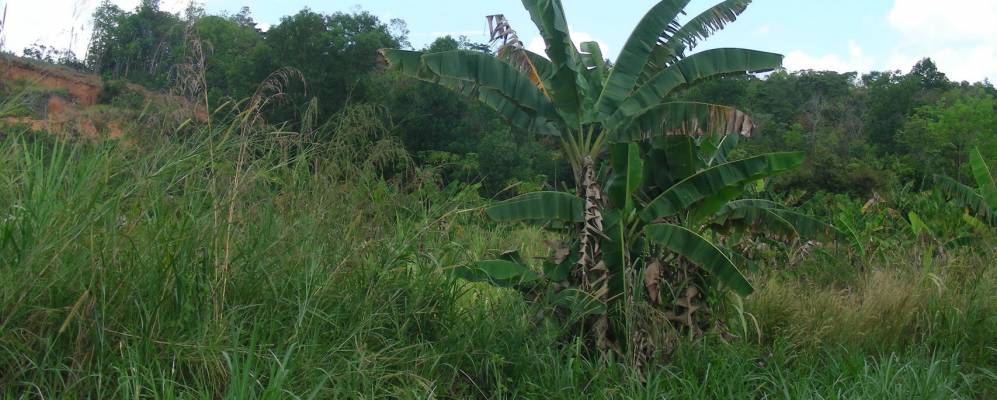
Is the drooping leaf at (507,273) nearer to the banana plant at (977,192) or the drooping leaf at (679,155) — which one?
the drooping leaf at (679,155)

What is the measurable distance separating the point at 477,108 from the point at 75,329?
874 inches

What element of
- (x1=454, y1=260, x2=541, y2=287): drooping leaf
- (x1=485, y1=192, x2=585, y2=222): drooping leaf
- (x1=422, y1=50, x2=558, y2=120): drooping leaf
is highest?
(x1=422, y1=50, x2=558, y2=120): drooping leaf

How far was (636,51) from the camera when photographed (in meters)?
8.83

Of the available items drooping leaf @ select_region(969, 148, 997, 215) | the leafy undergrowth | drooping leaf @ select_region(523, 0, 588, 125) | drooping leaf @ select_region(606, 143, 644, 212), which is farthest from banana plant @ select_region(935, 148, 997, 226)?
drooping leaf @ select_region(523, 0, 588, 125)

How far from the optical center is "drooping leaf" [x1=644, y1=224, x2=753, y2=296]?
7.69 meters

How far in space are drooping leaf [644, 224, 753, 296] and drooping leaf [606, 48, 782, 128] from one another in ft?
4.91

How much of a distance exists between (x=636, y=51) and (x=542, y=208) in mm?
2029

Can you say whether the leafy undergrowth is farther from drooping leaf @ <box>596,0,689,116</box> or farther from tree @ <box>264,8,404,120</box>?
tree @ <box>264,8,404,120</box>

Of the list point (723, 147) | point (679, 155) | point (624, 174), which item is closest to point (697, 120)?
point (679, 155)

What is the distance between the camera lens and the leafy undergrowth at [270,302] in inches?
160

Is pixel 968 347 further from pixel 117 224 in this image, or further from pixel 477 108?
pixel 477 108

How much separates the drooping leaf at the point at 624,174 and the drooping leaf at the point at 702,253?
0.41 metres

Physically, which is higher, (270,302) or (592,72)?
(592,72)

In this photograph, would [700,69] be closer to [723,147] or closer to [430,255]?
[723,147]
